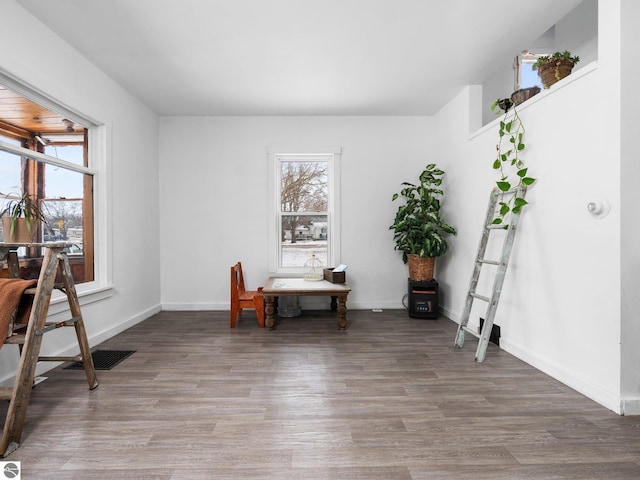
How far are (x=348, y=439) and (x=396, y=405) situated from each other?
48 cm

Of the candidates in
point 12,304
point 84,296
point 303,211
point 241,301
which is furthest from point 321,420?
point 303,211

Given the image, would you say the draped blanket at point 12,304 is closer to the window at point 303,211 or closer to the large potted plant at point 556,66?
the window at point 303,211

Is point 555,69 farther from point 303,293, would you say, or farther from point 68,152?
point 68,152

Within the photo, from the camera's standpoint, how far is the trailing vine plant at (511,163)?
2.87 metres

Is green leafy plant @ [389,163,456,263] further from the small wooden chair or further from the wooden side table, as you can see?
the small wooden chair

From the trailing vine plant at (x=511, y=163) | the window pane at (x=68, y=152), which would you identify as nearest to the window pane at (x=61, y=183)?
the window pane at (x=68, y=152)

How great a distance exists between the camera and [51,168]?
3.00 m

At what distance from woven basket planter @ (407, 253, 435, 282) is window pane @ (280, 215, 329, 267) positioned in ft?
4.17

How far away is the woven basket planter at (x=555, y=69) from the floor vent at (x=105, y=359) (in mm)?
4174

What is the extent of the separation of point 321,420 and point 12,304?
1.83 meters

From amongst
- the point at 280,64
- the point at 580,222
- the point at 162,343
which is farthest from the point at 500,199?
the point at 162,343

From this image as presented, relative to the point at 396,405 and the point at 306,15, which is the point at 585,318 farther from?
the point at 306,15

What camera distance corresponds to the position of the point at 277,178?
495cm

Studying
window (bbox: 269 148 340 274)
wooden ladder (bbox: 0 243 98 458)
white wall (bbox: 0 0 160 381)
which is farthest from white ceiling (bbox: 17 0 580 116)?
wooden ladder (bbox: 0 243 98 458)
